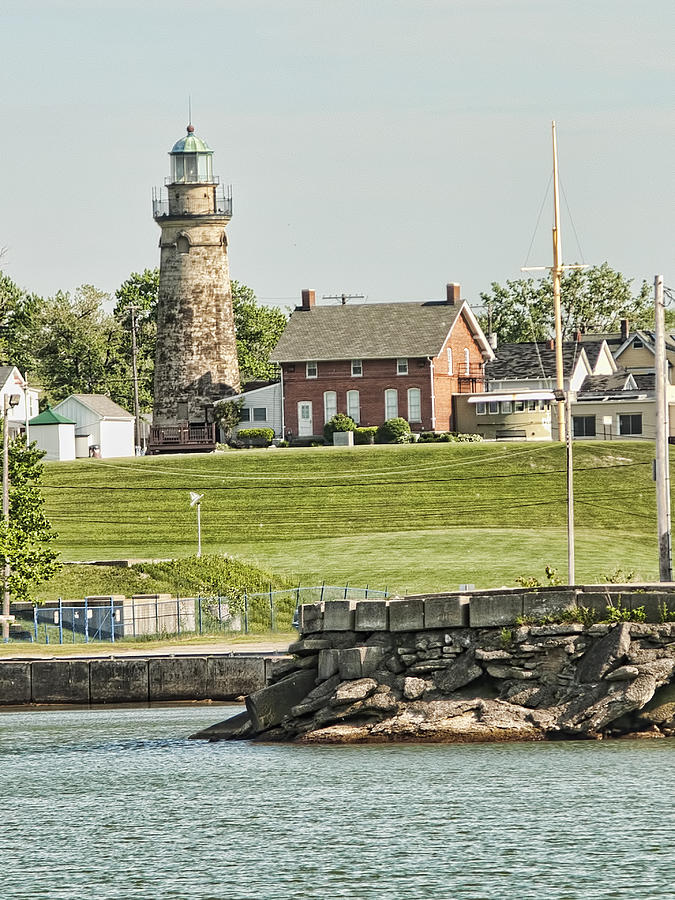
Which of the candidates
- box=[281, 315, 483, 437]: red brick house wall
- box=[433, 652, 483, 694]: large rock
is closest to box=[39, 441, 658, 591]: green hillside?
box=[281, 315, 483, 437]: red brick house wall

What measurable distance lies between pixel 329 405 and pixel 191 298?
34.7 feet

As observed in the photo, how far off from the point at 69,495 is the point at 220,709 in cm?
4441

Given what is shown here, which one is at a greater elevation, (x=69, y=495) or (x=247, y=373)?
(x=247, y=373)

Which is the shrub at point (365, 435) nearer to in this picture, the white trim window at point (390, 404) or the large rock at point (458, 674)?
the white trim window at point (390, 404)

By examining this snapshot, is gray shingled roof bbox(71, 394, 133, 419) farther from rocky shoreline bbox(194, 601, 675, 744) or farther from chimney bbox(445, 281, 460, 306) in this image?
rocky shoreline bbox(194, 601, 675, 744)

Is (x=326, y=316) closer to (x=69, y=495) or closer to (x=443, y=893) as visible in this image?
(x=69, y=495)

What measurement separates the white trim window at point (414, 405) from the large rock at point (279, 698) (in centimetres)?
6848

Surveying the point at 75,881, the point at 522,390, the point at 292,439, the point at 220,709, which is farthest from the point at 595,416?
the point at 75,881

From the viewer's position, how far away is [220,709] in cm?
3409

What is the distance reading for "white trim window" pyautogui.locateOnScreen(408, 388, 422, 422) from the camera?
95812 millimetres

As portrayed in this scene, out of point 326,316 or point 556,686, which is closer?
point 556,686

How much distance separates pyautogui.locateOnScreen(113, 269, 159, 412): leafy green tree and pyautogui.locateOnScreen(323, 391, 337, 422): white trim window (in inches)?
1091

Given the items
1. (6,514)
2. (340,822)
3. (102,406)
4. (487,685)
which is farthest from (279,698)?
(102,406)

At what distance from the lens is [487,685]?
25562 millimetres
